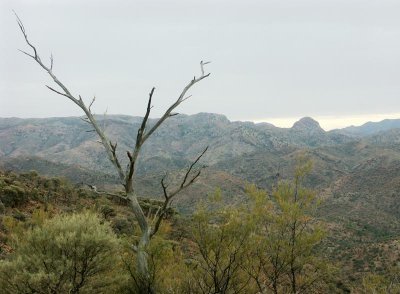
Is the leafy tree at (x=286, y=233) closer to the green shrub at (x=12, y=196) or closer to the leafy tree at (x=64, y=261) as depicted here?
the leafy tree at (x=64, y=261)

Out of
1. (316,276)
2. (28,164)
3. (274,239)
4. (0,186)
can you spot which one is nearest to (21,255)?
(274,239)

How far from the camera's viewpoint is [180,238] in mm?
34250

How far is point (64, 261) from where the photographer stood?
10.1 metres

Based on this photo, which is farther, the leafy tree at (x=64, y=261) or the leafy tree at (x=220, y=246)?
the leafy tree at (x=220, y=246)

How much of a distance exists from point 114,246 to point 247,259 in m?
4.75

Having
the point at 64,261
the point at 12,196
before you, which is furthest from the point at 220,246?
the point at 12,196

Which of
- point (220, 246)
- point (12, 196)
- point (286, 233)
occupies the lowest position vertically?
point (12, 196)

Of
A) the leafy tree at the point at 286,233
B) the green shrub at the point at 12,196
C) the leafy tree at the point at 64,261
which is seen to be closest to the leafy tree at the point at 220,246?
the leafy tree at the point at 286,233

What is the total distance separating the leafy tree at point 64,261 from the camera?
31.9 feet

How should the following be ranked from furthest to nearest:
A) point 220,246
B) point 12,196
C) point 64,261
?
point 12,196
point 220,246
point 64,261

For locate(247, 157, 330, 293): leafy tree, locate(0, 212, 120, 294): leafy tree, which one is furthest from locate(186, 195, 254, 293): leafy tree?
locate(0, 212, 120, 294): leafy tree

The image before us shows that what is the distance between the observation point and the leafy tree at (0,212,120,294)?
383 inches

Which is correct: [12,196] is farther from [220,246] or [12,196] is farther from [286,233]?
[220,246]

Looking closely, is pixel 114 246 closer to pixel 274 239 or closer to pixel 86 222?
pixel 86 222
